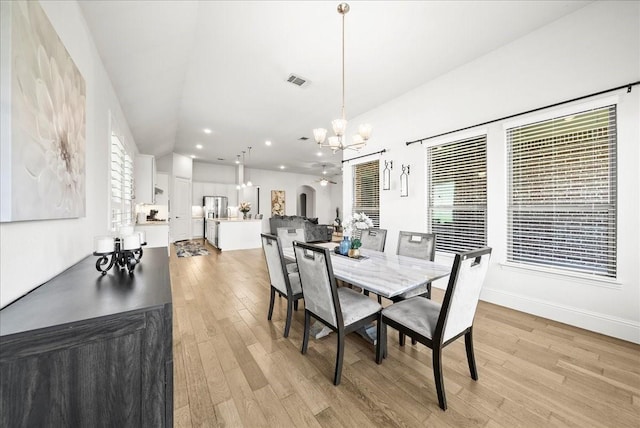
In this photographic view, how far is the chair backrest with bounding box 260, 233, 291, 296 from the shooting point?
2.22 metres

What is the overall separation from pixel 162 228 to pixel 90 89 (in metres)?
3.52

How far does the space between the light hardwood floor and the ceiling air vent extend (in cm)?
335

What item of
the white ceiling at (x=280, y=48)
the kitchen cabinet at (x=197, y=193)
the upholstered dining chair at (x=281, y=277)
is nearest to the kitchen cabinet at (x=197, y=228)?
the kitchen cabinet at (x=197, y=193)

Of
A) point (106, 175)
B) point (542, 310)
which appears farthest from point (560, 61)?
point (106, 175)

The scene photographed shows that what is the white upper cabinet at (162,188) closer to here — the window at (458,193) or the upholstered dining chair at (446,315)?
the window at (458,193)

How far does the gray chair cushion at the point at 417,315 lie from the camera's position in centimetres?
158

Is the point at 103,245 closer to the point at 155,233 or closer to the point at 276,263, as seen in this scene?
the point at 276,263

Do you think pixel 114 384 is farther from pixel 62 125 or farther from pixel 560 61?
pixel 560 61

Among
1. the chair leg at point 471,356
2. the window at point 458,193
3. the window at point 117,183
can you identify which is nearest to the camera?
the chair leg at point 471,356

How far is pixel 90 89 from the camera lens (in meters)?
2.02

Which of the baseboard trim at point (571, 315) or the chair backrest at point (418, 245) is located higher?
the chair backrest at point (418, 245)

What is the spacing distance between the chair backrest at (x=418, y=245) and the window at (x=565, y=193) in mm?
1260

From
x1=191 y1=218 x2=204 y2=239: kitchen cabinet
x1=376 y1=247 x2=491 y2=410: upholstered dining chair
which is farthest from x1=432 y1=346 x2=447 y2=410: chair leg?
x1=191 y1=218 x2=204 y2=239: kitchen cabinet

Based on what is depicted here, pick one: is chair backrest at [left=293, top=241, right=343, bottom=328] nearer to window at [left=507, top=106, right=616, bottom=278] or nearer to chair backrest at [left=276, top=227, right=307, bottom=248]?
chair backrest at [left=276, top=227, right=307, bottom=248]
